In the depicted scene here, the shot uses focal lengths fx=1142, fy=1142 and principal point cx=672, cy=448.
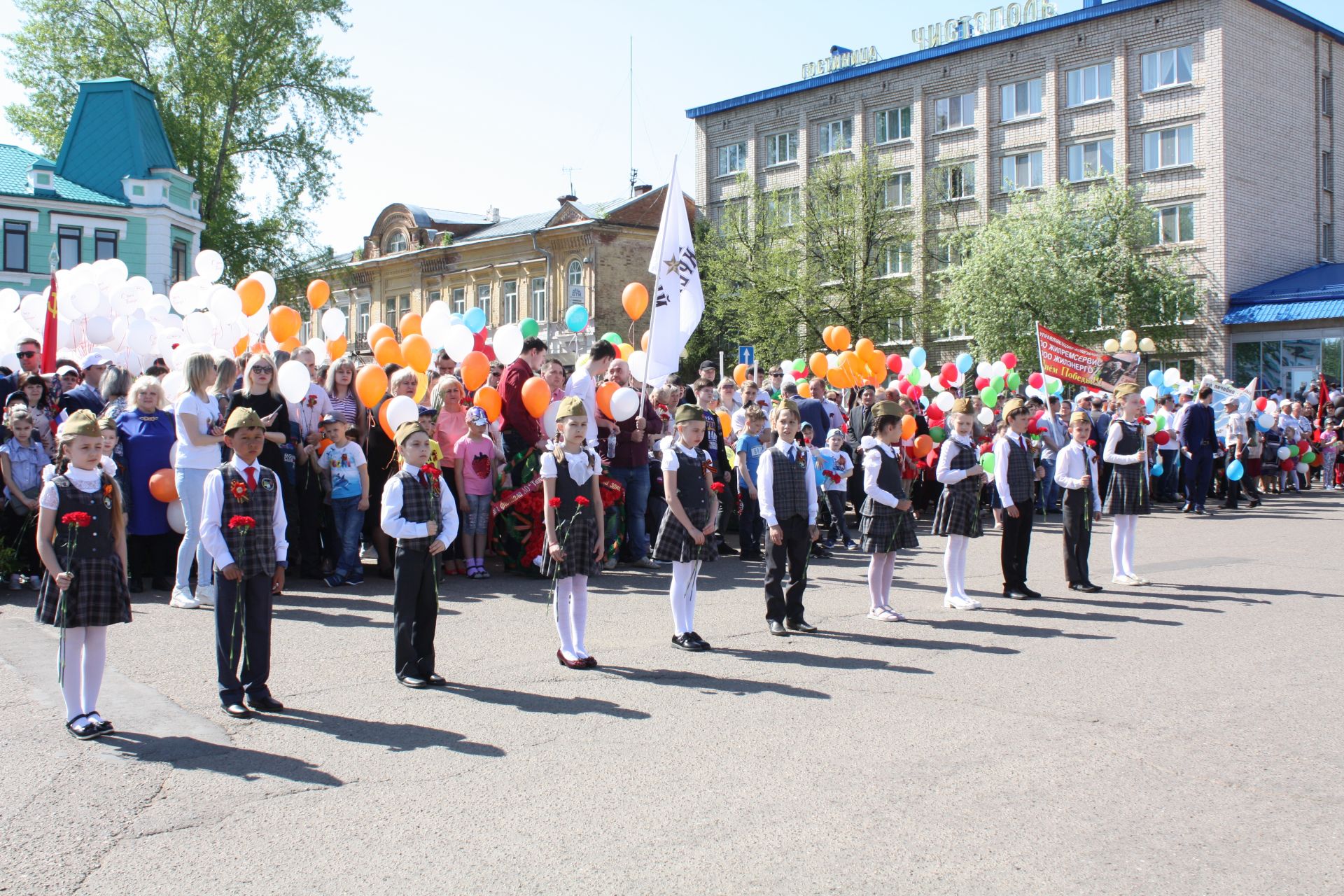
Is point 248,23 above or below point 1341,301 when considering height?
above

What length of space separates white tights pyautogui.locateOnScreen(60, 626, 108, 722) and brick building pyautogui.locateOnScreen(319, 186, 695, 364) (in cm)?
4093

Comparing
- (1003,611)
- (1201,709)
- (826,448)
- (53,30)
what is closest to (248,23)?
(53,30)

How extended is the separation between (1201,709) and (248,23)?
1454 inches

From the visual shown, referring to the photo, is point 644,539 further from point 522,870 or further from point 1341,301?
point 1341,301

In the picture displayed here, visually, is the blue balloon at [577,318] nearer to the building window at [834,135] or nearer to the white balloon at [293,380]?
the white balloon at [293,380]

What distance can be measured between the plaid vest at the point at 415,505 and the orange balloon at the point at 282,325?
6253mm

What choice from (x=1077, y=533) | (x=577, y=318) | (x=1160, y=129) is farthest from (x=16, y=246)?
(x=1160, y=129)

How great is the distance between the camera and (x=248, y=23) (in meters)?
35.9

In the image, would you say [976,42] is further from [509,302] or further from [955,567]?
[955,567]

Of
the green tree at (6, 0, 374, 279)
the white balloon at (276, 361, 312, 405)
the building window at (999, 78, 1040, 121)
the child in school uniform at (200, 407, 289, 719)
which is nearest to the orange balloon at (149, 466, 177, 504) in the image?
the white balloon at (276, 361, 312, 405)

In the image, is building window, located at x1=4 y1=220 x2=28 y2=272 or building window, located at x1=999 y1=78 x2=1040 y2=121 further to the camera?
building window, located at x1=999 y1=78 x2=1040 y2=121

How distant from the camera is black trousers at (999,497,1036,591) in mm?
10258

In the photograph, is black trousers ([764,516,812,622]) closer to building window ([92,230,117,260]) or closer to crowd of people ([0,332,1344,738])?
A: crowd of people ([0,332,1344,738])

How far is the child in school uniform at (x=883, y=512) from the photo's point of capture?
909 cm
